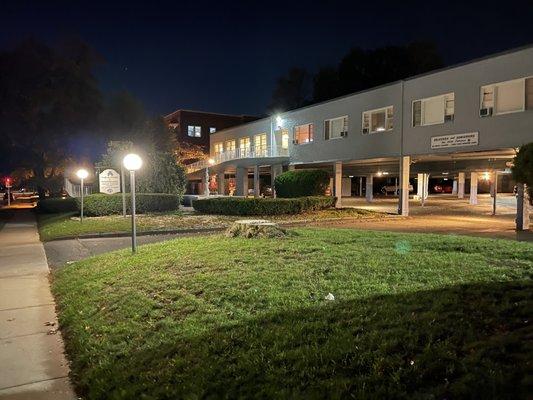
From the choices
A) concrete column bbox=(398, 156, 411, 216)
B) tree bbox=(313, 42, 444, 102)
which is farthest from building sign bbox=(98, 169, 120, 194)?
tree bbox=(313, 42, 444, 102)

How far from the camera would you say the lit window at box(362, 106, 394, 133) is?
25589 millimetres

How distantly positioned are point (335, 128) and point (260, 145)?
11870 millimetres

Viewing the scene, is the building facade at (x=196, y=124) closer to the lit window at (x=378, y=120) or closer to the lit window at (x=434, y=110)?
the lit window at (x=378, y=120)

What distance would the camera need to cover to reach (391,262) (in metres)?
7.66

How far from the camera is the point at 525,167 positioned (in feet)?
19.0

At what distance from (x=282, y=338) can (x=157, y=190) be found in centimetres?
2359

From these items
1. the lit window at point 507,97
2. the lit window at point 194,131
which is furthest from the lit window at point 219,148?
the lit window at point 507,97

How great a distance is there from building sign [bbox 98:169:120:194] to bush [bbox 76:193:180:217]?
981 millimetres

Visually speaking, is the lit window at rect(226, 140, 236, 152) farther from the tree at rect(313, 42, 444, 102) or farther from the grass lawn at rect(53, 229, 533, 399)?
the grass lawn at rect(53, 229, 533, 399)

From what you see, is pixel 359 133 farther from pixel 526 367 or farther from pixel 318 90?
pixel 318 90

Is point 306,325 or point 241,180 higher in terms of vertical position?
point 241,180

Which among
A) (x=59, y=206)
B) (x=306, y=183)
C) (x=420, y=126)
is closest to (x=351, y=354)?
(x=306, y=183)

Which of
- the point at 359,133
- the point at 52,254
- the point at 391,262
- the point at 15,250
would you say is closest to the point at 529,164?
the point at 391,262

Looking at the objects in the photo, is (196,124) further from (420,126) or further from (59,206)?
(420,126)
